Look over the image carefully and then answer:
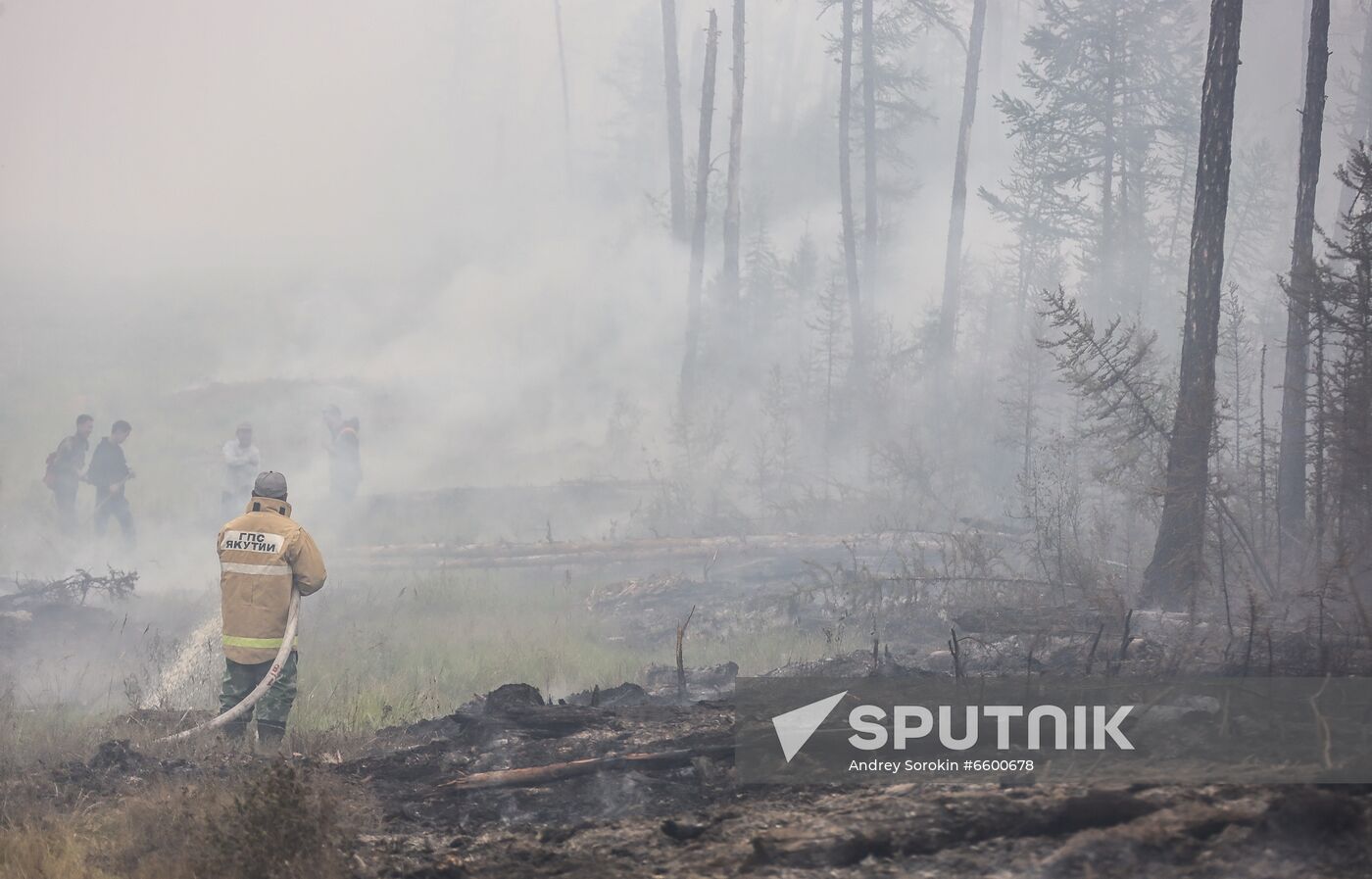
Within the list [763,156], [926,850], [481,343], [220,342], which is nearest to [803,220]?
[763,156]

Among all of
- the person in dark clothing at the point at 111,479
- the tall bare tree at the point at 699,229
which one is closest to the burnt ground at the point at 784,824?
the person in dark clothing at the point at 111,479

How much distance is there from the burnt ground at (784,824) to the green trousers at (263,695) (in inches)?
42.4

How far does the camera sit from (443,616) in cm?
1327

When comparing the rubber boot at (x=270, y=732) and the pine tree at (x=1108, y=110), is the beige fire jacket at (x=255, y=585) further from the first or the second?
the pine tree at (x=1108, y=110)

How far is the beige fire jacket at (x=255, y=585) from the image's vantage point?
24.1 feet

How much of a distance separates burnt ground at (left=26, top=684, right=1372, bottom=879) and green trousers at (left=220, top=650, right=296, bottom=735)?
108 centimetres

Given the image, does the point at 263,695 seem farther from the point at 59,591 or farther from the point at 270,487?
the point at 59,591

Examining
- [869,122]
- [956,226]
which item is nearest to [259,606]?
[956,226]

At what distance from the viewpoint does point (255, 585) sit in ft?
24.1

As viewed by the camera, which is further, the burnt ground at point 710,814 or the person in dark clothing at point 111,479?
the person in dark clothing at point 111,479

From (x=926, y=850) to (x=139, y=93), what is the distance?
4743 cm

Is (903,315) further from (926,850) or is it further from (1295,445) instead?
(926,850)

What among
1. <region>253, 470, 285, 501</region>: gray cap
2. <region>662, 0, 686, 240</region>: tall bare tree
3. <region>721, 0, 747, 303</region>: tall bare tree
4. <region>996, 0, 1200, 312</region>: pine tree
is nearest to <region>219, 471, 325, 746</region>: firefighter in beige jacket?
<region>253, 470, 285, 501</region>: gray cap

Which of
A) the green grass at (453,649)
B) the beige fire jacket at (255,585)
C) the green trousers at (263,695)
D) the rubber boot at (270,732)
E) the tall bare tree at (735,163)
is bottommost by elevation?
the green grass at (453,649)
